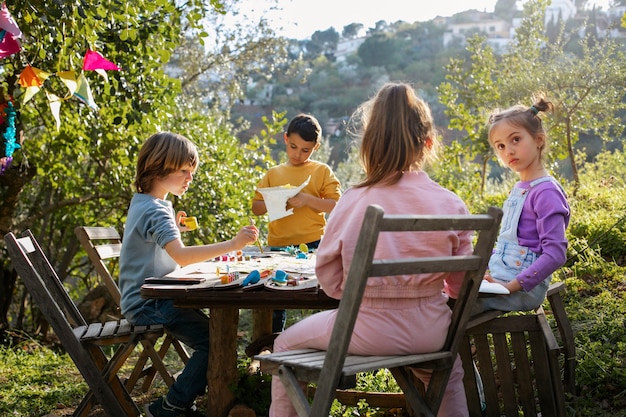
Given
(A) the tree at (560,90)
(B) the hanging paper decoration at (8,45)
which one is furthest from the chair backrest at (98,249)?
(A) the tree at (560,90)

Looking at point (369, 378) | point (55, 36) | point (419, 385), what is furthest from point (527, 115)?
point (55, 36)

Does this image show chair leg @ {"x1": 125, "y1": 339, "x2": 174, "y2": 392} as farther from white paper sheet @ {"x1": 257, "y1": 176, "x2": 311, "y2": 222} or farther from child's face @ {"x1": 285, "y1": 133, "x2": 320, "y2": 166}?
child's face @ {"x1": 285, "y1": 133, "x2": 320, "y2": 166}

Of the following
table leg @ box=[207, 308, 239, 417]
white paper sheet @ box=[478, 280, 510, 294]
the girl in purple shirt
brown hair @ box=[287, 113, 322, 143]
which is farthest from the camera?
brown hair @ box=[287, 113, 322, 143]

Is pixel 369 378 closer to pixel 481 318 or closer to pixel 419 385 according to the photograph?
pixel 419 385

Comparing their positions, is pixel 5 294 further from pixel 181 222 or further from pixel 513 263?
pixel 513 263

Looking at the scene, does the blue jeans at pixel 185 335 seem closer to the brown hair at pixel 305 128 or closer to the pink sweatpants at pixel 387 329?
the pink sweatpants at pixel 387 329

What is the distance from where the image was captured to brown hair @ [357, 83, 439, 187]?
8.29 ft

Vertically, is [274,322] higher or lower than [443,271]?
lower

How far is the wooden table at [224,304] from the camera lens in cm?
269

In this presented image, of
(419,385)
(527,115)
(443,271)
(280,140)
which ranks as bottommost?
(280,140)

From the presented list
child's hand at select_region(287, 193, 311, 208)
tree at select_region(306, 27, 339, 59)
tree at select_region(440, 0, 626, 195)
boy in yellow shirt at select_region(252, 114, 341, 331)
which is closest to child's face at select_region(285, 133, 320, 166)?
boy in yellow shirt at select_region(252, 114, 341, 331)

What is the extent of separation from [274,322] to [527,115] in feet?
6.78

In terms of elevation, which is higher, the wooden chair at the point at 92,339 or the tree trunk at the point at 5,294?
the wooden chair at the point at 92,339

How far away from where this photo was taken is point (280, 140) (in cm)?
2552
